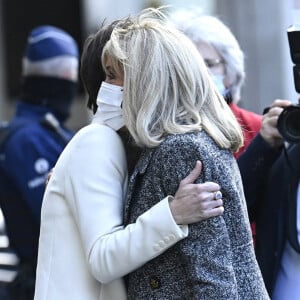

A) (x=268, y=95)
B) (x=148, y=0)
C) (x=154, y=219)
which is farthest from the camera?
(x=148, y=0)

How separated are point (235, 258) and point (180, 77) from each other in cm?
51

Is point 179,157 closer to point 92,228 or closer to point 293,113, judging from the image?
point 92,228

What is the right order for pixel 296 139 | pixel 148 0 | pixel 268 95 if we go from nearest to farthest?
pixel 296 139
pixel 268 95
pixel 148 0

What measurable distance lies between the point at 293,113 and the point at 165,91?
704mm

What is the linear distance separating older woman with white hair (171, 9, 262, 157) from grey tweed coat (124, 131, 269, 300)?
121 cm

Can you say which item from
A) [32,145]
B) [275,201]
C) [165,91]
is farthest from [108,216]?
[32,145]

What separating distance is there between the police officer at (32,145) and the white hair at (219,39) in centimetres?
96

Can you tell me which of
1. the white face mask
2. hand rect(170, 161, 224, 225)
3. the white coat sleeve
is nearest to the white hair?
the white face mask

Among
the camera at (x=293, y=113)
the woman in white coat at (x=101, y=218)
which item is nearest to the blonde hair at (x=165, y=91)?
the woman in white coat at (x=101, y=218)

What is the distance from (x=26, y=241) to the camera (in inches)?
168

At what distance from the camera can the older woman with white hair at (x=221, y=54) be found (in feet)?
12.3

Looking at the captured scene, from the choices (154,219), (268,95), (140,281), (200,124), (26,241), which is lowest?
(268,95)

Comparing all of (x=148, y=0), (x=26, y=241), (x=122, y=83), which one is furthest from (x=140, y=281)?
(x=148, y=0)

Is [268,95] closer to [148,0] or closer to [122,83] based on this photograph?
[148,0]
